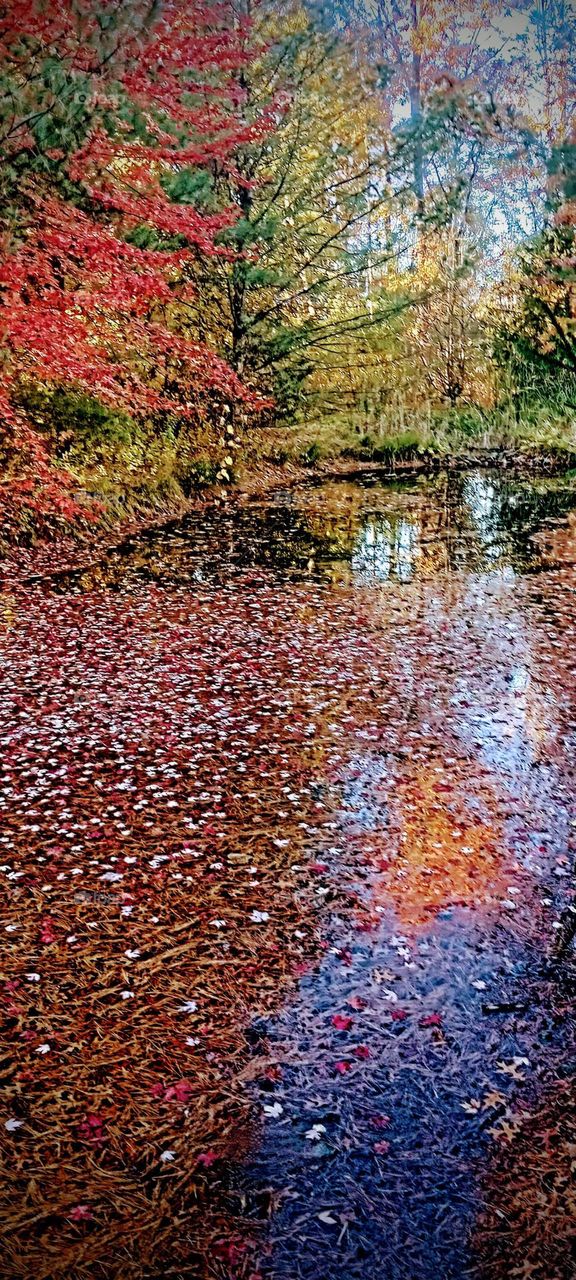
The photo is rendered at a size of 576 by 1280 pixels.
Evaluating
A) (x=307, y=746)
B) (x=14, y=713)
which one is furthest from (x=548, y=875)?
(x=14, y=713)

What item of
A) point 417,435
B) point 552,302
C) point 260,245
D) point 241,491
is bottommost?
point 241,491

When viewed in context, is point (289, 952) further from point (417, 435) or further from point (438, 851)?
point (417, 435)

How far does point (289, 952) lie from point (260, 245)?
41.7 ft

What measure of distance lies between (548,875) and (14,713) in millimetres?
3757

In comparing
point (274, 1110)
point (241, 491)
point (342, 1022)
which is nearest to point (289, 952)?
point (342, 1022)

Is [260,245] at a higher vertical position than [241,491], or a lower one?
higher

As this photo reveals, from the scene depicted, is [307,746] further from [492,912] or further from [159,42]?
[159,42]

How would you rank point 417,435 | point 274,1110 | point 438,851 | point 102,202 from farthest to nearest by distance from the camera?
1. point 417,435
2. point 102,202
3. point 438,851
4. point 274,1110

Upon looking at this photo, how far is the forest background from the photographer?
32.0ft

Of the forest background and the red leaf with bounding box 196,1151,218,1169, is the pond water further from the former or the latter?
the forest background

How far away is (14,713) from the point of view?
6016 mm

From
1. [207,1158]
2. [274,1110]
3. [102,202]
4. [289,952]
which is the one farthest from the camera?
[102,202]

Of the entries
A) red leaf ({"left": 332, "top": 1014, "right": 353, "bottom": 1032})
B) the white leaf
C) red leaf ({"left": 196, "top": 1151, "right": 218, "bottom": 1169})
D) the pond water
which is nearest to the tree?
the pond water

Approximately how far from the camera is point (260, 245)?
13.7 meters
